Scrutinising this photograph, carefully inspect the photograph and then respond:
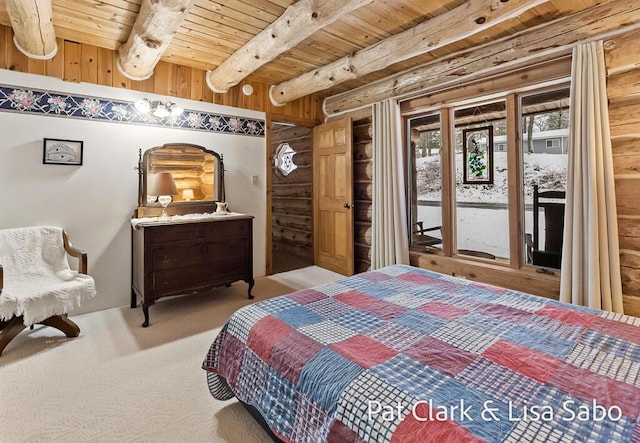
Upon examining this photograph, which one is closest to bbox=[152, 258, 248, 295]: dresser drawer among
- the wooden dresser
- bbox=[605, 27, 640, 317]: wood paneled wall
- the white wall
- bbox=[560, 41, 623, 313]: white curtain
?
the wooden dresser

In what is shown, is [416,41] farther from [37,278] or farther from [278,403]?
[37,278]

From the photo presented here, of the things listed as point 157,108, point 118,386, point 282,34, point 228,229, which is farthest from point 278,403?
point 157,108

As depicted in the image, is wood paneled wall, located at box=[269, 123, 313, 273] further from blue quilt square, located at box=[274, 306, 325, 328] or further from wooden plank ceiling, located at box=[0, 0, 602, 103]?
blue quilt square, located at box=[274, 306, 325, 328]

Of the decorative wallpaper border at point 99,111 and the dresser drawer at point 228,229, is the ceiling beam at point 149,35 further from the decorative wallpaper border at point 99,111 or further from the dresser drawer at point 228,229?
the dresser drawer at point 228,229

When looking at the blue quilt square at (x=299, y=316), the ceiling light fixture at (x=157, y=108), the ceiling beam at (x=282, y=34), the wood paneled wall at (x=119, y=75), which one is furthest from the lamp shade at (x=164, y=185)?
the blue quilt square at (x=299, y=316)

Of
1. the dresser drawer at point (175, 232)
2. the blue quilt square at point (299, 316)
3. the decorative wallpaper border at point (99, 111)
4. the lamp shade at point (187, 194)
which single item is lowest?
the blue quilt square at point (299, 316)

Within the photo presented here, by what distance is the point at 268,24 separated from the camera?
2.72 metres

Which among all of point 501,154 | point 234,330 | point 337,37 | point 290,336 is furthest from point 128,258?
point 501,154

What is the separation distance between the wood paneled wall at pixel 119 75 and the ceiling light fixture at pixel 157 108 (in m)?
0.19

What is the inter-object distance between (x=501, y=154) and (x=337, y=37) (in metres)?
2.11

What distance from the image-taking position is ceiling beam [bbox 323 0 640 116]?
231 cm

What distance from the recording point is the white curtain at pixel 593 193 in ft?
7.64

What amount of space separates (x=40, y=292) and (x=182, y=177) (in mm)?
1657

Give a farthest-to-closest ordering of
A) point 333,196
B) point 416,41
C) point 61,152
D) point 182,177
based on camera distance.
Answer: point 333,196 → point 182,177 → point 61,152 → point 416,41
